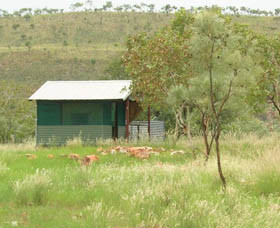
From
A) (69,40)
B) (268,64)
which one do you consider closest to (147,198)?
(268,64)

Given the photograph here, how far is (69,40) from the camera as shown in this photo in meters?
69.0

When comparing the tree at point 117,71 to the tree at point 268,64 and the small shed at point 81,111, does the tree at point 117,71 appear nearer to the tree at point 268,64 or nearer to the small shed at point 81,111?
the small shed at point 81,111

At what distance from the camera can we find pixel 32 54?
60688 millimetres

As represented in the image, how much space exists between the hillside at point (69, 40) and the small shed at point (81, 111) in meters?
25.8

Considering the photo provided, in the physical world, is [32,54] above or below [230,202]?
above

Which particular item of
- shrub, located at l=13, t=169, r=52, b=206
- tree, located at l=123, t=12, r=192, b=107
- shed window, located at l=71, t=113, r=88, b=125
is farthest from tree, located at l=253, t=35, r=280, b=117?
shrub, located at l=13, t=169, r=52, b=206

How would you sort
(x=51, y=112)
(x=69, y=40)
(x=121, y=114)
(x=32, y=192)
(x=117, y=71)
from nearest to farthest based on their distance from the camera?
(x=32, y=192) < (x=51, y=112) < (x=121, y=114) < (x=117, y=71) < (x=69, y=40)

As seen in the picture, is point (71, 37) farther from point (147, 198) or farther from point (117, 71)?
point (147, 198)

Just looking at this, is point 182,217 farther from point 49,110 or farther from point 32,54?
point 32,54

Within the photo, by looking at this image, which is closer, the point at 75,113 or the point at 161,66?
the point at 161,66

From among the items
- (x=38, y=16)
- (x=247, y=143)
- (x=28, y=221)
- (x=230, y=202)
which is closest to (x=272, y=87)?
(x=247, y=143)

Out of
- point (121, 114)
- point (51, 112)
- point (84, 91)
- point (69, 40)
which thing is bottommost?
point (121, 114)

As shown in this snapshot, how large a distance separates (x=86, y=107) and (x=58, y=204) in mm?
15112

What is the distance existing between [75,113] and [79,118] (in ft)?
0.90
